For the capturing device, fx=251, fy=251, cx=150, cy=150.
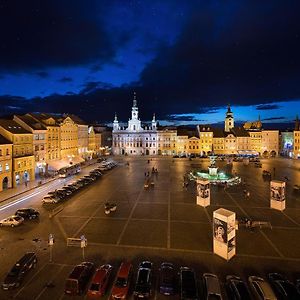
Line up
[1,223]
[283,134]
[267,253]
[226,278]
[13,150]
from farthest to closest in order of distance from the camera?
[283,134] < [13,150] < [1,223] < [267,253] < [226,278]

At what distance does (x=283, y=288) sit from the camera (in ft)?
52.9

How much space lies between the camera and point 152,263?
20.2 metres

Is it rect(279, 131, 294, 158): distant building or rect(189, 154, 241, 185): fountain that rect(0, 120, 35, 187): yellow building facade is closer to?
rect(189, 154, 241, 185): fountain

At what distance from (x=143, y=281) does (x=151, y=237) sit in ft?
27.4

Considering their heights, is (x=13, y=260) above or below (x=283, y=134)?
below

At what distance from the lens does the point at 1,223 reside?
28.2 meters

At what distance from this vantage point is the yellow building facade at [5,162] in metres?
44.5

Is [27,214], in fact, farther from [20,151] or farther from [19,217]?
[20,151]

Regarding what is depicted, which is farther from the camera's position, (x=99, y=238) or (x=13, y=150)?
(x=13, y=150)

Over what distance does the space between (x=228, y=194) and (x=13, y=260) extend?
1330 inches

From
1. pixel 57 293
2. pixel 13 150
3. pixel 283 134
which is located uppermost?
pixel 283 134

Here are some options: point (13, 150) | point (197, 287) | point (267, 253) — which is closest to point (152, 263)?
point (197, 287)

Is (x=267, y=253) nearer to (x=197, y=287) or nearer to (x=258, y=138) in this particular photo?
(x=197, y=287)

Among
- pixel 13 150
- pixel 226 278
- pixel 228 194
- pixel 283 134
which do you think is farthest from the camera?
pixel 283 134
